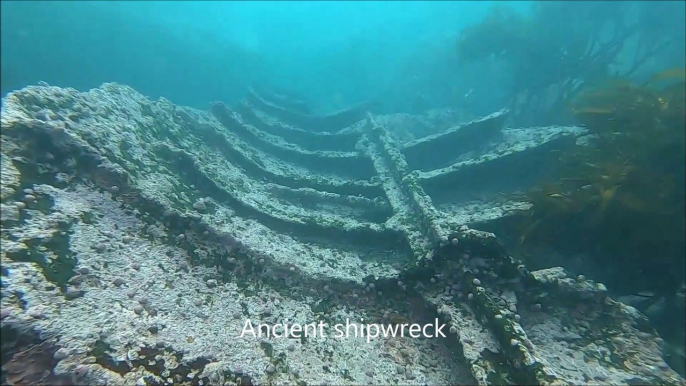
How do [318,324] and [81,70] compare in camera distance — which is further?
[81,70]

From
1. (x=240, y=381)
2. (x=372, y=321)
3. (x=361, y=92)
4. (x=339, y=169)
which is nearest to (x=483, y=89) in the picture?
(x=361, y=92)

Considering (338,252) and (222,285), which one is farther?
(338,252)

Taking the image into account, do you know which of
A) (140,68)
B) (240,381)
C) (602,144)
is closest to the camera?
(240,381)

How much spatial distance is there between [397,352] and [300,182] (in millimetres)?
7181

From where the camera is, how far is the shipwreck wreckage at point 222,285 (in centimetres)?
417

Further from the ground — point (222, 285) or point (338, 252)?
point (338, 252)

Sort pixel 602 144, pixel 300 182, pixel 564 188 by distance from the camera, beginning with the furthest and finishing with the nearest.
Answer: pixel 300 182 < pixel 602 144 < pixel 564 188

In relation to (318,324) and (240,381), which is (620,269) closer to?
(318,324)

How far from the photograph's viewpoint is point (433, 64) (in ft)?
98.0

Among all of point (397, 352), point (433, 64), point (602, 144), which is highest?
point (433, 64)

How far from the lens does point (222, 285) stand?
5871 millimetres

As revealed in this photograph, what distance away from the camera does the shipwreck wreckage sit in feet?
13.7

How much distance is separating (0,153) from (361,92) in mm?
32580

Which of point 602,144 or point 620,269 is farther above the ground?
point 602,144
